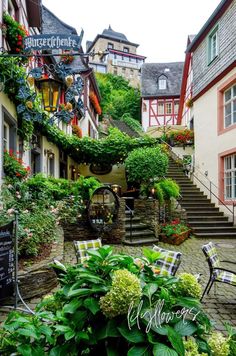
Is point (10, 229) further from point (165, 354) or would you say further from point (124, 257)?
point (165, 354)

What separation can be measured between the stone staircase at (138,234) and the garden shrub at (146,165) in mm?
1812

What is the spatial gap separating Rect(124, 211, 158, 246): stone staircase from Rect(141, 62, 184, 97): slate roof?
2603 centimetres

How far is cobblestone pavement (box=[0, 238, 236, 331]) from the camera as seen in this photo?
4274 millimetres

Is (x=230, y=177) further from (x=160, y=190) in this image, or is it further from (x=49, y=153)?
(x=49, y=153)

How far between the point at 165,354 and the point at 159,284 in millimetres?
406

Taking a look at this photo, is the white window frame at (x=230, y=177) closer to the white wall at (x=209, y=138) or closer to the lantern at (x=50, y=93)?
the white wall at (x=209, y=138)

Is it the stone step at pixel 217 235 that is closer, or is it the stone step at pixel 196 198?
the stone step at pixel 217 235

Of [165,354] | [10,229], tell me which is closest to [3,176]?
[10,229]

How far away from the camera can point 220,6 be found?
40.5ft

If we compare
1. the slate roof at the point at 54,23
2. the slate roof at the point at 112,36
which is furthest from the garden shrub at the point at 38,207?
the slate roof at the point at 112,36

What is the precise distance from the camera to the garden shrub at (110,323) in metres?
1.41

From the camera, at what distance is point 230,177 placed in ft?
40.6

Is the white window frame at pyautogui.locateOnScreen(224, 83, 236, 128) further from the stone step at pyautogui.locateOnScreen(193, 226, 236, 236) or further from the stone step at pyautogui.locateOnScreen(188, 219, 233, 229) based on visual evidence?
the stone step at pyautogui.locateOnScreen(193, 226, 236, 236)

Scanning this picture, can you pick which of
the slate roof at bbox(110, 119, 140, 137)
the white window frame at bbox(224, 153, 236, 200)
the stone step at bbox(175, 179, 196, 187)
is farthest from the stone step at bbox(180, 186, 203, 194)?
the slate roof at bbox(110, 119, 140, 137)
